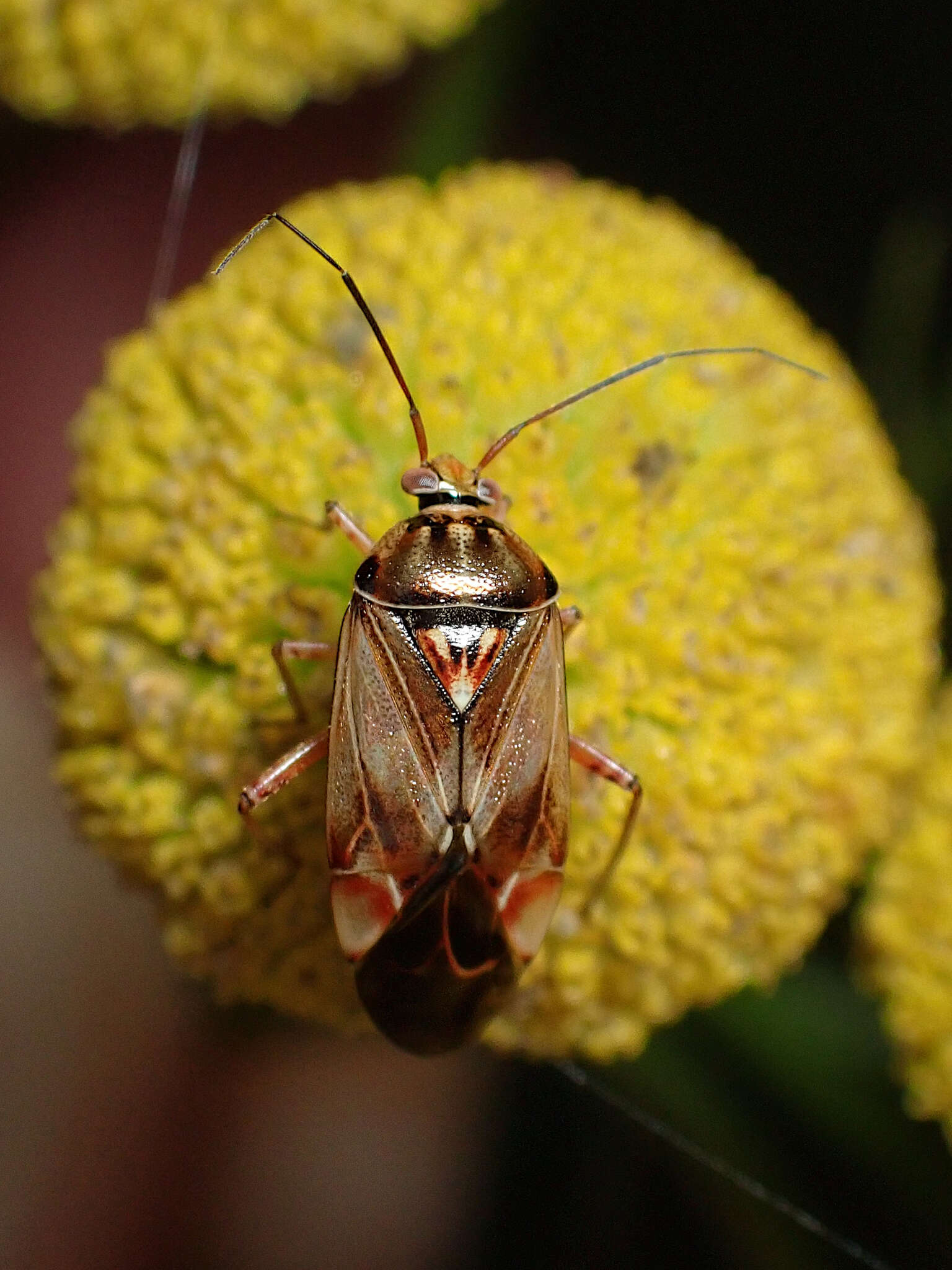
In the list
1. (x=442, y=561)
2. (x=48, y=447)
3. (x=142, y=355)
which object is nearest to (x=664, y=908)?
(x=442, y=561)

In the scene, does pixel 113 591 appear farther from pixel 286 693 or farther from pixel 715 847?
pixel 715 847

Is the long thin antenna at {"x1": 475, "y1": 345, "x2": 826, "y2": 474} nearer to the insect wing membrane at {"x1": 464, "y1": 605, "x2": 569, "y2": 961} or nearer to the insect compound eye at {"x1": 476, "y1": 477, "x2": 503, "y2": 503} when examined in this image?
the insect compound eye at {"x1": 476, "y1": 477, "x2": 503, "y2": 503}

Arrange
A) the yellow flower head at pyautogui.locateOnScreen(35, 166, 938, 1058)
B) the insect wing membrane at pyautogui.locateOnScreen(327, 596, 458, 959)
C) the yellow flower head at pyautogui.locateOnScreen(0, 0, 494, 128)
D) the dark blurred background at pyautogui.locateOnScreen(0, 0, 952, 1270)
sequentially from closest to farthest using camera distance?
the insect wing membrane at pyautogui.locateOnScreen(327, 596, 458, 959) < the yellow flower head at pyautogui.locateOnScreen(35, 166, 938, 1058) < the yellow flower head at pyautogui.locateOnScreen(0, 0, 494, 128) < the dark blurred background at pyautogui.locateOnScreen(0, 0, 952, 1270)

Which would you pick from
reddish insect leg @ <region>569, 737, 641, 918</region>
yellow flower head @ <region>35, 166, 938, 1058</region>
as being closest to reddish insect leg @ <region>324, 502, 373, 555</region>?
yellow flower head @ <region>35, 166, 938, 1058</region>

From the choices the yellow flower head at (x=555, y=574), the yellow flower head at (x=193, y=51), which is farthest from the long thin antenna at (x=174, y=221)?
the yellow flower head at (x=555, y=574)

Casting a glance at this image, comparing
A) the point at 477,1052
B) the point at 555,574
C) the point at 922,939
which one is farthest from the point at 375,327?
the point at 477,1052

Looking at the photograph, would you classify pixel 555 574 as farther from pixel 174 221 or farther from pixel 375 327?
pixel 174 221
